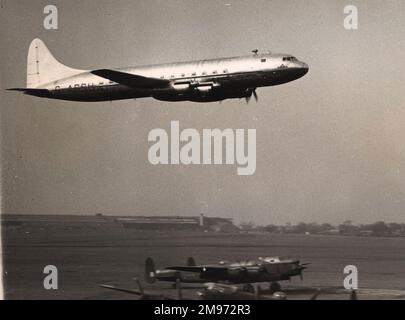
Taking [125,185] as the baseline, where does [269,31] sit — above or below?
above

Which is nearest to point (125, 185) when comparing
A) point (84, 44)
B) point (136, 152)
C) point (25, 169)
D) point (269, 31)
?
point (136, 152)

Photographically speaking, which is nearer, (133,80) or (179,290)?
(179,290)

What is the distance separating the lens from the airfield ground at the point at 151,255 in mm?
4918

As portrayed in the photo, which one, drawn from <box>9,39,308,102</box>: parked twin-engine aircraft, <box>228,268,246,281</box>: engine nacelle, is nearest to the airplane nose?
<box>9,39,308,102</box>: parked twin-engine aircraft

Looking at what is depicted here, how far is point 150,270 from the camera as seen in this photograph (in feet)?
16.3

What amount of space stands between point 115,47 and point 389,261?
2.45 meters

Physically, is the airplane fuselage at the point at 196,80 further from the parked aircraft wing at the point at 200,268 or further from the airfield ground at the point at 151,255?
the parked aircraft wing at the point at 200,268

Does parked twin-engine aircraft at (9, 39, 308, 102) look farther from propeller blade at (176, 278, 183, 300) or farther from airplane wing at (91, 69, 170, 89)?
propeller blade at (176, 278, 183, 300)

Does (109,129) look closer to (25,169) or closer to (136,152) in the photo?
(136,152)

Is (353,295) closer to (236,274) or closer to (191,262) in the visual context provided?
(236,274)

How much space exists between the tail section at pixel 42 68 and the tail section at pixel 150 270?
4.71 feet

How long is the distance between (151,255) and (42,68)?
5.00 feet

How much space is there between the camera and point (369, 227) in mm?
4891

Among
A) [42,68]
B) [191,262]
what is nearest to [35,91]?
[42,68]
